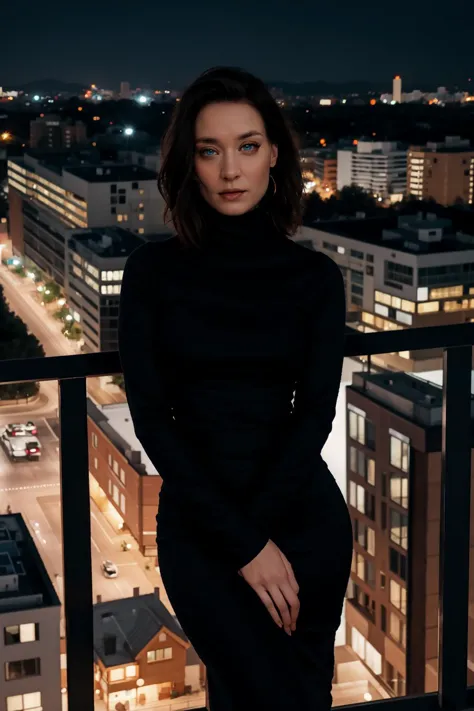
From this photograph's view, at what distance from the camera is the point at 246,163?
0.99 meters

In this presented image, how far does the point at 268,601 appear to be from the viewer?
0.92 metres

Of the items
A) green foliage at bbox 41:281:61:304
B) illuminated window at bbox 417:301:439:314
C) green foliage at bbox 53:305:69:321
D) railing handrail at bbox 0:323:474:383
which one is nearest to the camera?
railing handrail at bbox 0:323:474:383

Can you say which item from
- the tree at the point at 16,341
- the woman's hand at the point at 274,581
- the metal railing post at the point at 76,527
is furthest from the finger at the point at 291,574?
the tree at the point at 16,341

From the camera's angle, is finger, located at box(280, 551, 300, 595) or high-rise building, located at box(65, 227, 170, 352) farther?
high-rise building, located at box(65, 227, 170, 352)

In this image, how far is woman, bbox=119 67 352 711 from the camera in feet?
3.03

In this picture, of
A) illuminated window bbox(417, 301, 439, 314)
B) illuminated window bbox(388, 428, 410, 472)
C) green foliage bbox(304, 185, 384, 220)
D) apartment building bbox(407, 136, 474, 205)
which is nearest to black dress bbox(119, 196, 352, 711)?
illuminated window bbox(388, 428, 410, 472)

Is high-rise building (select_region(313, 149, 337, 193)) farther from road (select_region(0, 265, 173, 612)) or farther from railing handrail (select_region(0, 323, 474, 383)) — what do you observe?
road (select_region(0, 265, 173, 612))

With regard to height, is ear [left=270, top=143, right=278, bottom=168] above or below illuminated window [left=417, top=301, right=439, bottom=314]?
above

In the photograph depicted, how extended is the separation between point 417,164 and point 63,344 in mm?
18018

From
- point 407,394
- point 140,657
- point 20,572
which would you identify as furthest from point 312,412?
point 140,657

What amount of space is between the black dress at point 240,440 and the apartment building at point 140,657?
10cm

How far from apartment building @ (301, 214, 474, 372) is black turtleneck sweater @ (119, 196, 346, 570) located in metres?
23.5

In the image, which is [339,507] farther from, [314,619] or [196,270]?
[196,270]

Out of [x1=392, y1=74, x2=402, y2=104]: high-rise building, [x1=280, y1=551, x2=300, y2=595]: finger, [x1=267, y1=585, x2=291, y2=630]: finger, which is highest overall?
[x1=392, y1=74, x2=402, y2=104]: high-rise building
